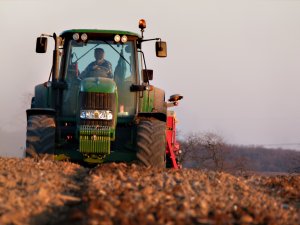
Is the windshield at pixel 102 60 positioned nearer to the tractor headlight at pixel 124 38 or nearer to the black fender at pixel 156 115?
the tractor headlight at pixel 124 38

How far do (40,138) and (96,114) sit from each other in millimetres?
1142

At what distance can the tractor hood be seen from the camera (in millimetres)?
11414

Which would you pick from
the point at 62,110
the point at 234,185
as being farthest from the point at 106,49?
the point at 234,185

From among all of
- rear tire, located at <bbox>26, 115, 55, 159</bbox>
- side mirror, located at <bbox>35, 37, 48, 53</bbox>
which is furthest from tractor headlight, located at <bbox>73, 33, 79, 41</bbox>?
rear tire, located at <bbox>26, 115, 55, 159</bbox>

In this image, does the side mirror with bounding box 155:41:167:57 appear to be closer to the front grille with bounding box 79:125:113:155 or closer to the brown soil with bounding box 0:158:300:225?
the front grille with bounding box 79:125:113:155

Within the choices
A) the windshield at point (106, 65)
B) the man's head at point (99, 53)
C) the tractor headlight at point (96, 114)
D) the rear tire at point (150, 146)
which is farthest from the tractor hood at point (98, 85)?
the rear tire at point (150, 146)

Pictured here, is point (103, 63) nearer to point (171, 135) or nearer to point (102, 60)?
point (102, 60)

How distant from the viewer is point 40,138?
11.1m

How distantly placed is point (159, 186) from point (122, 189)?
0.66m

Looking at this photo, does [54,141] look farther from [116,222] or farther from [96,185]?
[116,222]

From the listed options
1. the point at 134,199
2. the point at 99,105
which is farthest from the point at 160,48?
the point at 134,199

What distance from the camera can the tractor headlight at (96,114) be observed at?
11.3 meters

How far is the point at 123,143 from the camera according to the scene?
11.8m

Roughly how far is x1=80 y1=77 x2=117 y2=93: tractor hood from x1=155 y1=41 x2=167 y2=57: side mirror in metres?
1.28
